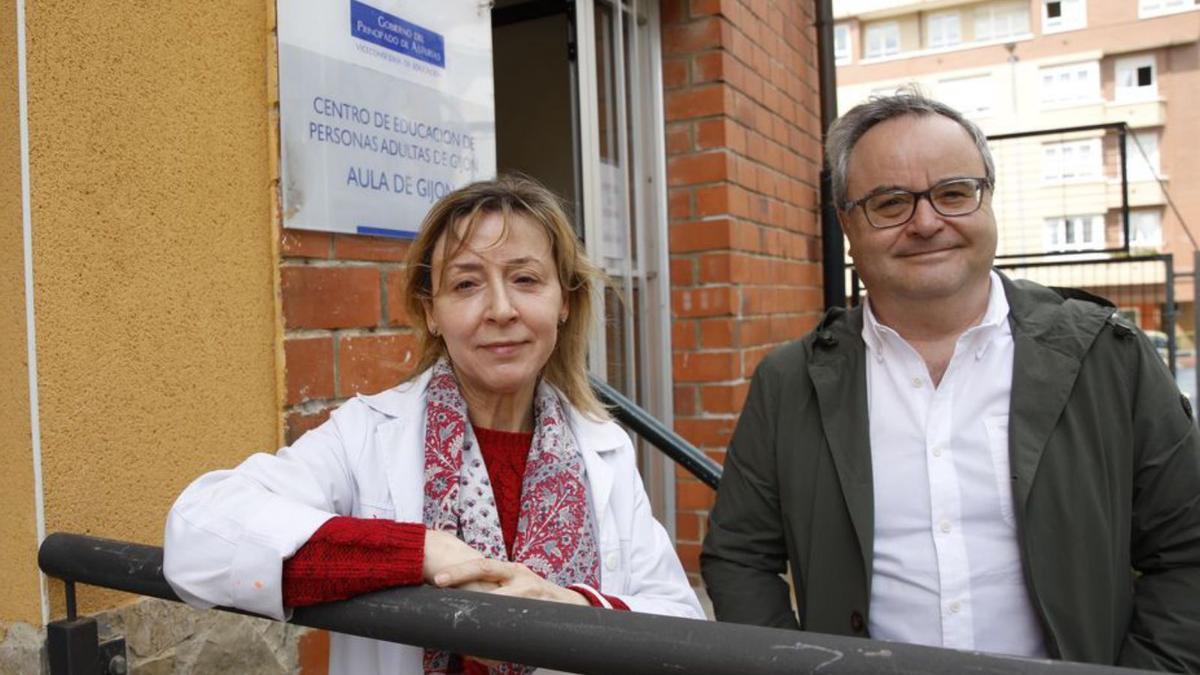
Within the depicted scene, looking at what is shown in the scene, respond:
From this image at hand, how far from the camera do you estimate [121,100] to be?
1.55 m

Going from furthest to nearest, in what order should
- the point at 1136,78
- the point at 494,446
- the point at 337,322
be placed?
the point at 1136,78, the point at 337,322, the point at 494,446

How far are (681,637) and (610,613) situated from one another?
0.07m

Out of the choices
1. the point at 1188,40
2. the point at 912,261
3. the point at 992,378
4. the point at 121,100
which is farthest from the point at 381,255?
the point at 1188,40

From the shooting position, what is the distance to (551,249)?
1553 mm

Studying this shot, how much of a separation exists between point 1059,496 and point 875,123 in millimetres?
689

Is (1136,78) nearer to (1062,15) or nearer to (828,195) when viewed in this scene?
(1062,15)

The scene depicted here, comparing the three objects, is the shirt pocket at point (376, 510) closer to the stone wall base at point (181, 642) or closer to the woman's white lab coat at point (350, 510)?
the woman's white lab coat at point (350, 510)

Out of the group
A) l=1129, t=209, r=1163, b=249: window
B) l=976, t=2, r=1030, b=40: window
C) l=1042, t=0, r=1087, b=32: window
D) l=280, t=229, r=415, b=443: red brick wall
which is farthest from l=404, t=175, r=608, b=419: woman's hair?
l=976, t=2, r=1030, b=40: window

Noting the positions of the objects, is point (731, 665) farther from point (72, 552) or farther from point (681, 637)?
point (72, 552)

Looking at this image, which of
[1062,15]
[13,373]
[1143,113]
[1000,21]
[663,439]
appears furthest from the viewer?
[1000,21]

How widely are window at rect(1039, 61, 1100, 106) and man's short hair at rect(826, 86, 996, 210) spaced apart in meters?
35.3

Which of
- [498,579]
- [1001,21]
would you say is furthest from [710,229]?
[1001,21]

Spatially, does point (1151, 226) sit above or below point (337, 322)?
above

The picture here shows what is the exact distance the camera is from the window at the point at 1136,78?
3181 cm
